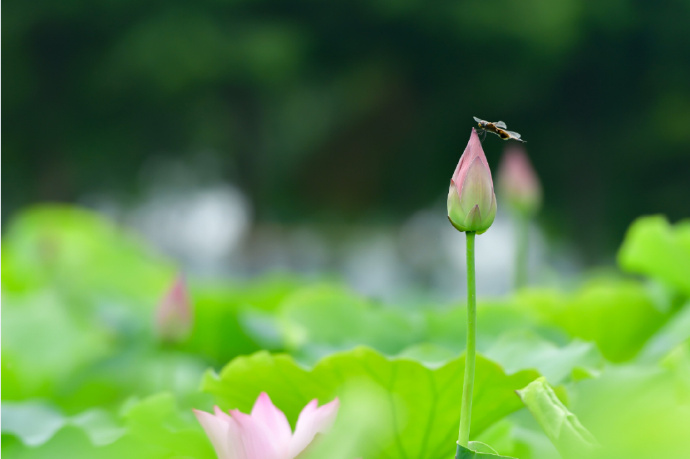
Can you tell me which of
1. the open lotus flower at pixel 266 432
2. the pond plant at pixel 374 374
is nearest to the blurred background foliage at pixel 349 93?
the pond plant at pixel 374 374

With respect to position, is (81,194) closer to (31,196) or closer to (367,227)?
(31,196)

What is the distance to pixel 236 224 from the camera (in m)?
8.59

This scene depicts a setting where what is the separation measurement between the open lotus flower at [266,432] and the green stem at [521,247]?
0.51 m

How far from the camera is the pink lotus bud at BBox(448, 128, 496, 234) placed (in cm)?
23

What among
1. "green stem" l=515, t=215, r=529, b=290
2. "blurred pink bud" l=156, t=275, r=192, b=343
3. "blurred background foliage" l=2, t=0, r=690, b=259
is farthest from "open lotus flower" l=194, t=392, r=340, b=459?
"blurred background foliage" l=2, t=0, r=690, b=259

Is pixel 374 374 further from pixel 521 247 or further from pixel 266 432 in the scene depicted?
pixel 521 247

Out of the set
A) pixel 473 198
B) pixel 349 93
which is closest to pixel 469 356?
pixel 473 198

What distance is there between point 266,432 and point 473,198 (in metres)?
0.09

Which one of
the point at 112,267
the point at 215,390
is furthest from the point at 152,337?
the point at 112,267

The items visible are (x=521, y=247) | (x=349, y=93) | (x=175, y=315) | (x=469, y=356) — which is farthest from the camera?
(x=349, y=93)

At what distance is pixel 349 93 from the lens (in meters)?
8.50

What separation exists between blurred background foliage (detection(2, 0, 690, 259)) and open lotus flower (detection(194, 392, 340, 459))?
24.9 feet

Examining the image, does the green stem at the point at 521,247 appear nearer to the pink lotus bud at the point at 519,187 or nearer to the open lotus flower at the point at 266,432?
the pink lotus bud at the point at 519,187

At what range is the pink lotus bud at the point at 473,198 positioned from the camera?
23 centimetres
